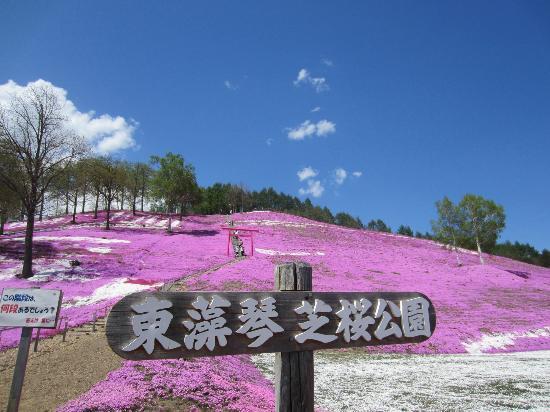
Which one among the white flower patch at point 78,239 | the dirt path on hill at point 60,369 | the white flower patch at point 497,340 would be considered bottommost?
the white flower patch at point 497,340

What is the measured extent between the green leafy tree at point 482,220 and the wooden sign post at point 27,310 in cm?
5679

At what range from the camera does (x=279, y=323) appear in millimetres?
4250

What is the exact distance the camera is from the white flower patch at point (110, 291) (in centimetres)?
2241

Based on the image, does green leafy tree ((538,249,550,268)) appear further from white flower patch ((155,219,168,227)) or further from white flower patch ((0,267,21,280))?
white flower patch ((0,267,21,280))

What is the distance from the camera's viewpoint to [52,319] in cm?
752

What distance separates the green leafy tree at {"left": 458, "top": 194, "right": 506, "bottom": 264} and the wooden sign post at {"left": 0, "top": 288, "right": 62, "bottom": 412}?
56785 millimetres

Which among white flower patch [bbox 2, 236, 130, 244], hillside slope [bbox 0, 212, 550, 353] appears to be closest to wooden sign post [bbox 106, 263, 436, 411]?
hillside slope [bbox 0, 212, 550, 353]

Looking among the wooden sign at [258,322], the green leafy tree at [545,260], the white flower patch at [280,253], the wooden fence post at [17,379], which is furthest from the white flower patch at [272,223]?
the green leafy tree at [545,260]

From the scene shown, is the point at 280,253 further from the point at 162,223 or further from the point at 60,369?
the point at 60,369

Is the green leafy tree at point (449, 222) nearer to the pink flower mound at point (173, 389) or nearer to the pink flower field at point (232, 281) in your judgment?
the pink flower field at point (232, 281)

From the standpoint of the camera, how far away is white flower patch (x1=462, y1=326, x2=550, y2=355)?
2039 centimetres

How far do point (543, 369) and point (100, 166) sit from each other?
49168 mm

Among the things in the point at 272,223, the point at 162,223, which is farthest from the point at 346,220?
the point at 162,223

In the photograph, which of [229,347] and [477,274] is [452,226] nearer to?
[477,274]
